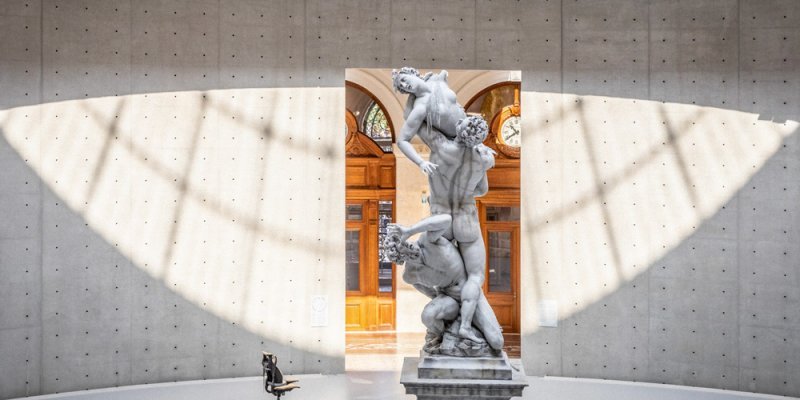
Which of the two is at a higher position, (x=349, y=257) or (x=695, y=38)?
(x=695, y=38)

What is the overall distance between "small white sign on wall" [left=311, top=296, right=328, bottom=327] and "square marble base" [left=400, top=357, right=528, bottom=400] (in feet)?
10.2

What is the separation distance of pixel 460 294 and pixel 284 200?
11.1 ft

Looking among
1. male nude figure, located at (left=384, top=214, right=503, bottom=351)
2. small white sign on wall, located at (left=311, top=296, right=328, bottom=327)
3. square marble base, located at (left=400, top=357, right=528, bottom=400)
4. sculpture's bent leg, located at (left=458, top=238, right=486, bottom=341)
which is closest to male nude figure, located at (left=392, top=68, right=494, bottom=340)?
sculpture's bent leg, located at (left=458, top=238, right=486, bottom=341)

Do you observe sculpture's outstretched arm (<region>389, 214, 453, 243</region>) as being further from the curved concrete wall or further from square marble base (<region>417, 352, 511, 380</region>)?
the curved concrete wall

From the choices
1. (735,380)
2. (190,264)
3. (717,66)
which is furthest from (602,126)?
(190,264)

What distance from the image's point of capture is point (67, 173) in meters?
9.59

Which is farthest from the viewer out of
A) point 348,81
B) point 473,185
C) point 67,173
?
point 348,81

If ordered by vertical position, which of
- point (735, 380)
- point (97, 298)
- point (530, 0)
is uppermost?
point (530, 0)

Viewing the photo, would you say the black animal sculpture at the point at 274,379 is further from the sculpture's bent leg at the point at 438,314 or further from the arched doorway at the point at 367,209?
the arched doorway at the point at 367,209

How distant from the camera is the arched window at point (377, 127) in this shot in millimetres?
14328

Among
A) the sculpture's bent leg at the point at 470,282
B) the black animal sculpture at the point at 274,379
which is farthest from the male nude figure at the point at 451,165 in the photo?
the black animal sculpture at the point at 274,379

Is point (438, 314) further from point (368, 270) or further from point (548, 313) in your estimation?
point (368, 270)

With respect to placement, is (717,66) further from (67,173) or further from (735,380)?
(67,173)

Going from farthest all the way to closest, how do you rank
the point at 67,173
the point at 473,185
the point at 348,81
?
1. the point at 348,81
2. the point at 67,173
3. the point at 473,185
